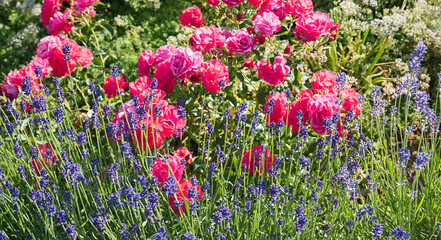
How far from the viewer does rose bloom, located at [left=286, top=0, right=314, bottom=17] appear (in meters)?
2.96

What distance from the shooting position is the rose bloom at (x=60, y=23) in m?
3.66

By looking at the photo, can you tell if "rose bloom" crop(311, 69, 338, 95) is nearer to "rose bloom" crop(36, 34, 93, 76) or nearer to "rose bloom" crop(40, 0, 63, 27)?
"rose bloom" crop(36, 34, 93, 76)

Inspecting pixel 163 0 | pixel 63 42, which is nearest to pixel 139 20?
pixel 163 0

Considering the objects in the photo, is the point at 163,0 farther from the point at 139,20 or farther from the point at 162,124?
the point at 162,124

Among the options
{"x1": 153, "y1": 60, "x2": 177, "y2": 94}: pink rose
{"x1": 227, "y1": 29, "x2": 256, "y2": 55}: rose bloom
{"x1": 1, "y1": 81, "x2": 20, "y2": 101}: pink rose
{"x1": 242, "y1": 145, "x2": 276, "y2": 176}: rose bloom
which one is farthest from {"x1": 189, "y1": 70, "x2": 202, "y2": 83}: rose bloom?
{"x1": 1, "y1": 81, "x2": 20, "y2": 101}: pink rose

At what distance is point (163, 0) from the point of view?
5.44m

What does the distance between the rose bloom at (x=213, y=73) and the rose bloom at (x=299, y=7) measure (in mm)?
728

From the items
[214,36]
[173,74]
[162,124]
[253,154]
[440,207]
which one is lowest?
[440,207]

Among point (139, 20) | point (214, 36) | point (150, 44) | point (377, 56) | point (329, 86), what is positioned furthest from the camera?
point (139, 20)

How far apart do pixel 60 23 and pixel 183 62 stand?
163 centimetres

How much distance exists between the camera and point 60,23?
3674mm

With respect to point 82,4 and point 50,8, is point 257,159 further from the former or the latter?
point 50,8

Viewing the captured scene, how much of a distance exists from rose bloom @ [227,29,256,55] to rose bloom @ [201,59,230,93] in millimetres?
180

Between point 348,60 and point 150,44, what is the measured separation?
82.0 inches
